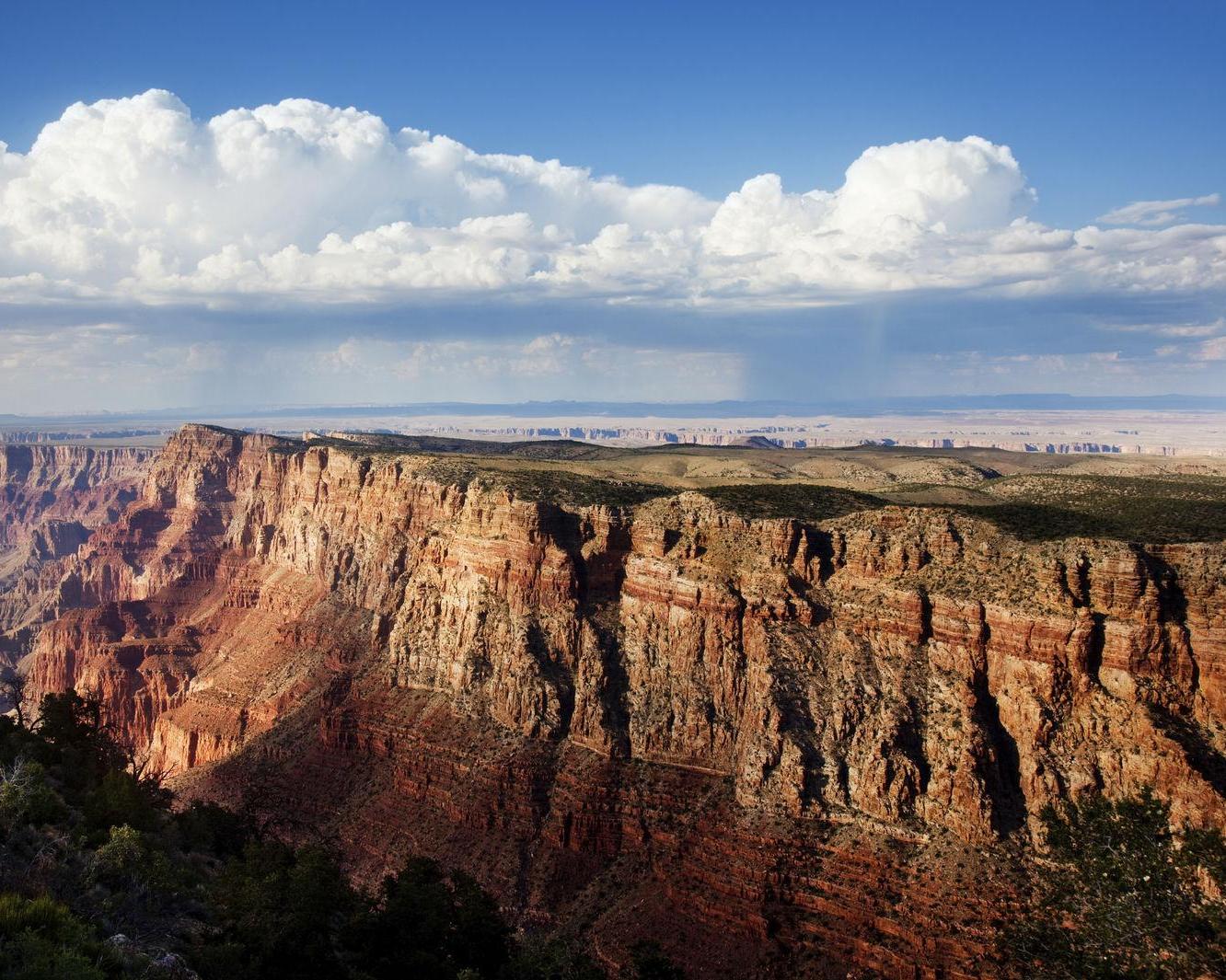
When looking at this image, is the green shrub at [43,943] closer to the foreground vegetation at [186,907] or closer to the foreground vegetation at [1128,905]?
the foreground vegetation at [186,907]

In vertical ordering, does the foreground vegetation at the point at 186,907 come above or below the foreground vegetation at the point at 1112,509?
below

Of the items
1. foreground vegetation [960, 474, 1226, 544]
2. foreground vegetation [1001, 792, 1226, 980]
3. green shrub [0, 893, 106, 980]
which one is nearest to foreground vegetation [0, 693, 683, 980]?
green shrub [0, 893, 106, 980]

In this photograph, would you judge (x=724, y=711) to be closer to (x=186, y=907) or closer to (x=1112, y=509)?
(x=1112, y=509)

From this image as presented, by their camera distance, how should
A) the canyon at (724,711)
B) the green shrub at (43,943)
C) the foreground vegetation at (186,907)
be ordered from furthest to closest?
the canyon at (724,711), the foreground vegetation at (186,907), the green shrub at (43,943)

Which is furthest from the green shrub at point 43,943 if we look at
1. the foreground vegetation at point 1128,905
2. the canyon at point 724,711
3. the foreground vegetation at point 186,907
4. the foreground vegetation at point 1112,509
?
the foreground vegetation at point 1112,509

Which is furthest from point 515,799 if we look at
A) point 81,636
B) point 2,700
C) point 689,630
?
point 2,700

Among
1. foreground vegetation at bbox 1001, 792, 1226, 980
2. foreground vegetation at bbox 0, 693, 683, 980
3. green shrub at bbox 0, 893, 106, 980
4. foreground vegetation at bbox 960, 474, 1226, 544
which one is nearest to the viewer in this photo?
green shrub at bbox 0, 893, 106, 980

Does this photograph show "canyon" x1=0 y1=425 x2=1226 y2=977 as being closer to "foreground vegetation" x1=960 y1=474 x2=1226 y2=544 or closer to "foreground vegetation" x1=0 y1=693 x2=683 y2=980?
"foreground vegetation" x1=960 y1=474 x2=1226 y2=544
